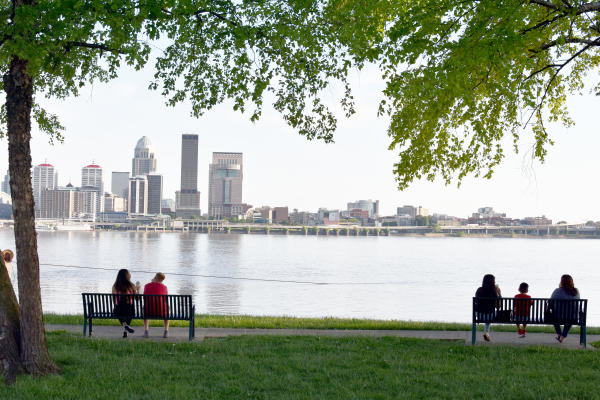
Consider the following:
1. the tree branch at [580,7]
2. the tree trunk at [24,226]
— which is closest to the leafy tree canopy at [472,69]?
the tree branch at [580,7]

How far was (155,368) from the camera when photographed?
7.75 m

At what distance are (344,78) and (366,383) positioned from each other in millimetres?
5296

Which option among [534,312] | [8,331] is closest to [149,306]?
[8,331]

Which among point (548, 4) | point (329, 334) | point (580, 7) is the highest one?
point (548, 4)

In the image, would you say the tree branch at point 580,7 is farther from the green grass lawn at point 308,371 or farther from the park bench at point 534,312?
the green grass lawn at point 308,371

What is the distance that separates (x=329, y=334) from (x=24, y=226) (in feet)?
18.2

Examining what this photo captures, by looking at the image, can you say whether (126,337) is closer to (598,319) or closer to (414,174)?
(414,174)

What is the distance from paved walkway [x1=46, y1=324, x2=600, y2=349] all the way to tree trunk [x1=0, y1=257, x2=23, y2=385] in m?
2.69

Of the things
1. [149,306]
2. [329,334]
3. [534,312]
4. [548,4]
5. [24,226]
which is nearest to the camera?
[24,226]

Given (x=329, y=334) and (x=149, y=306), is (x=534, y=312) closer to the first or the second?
(x=329, y=334)

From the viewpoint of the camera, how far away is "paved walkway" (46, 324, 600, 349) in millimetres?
10344

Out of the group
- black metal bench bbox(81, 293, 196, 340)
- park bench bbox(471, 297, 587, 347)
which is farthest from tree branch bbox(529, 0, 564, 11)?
black metal bench bbox(81, 293, 196, 340)

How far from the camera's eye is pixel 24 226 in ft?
24.8

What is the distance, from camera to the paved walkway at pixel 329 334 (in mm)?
10344
